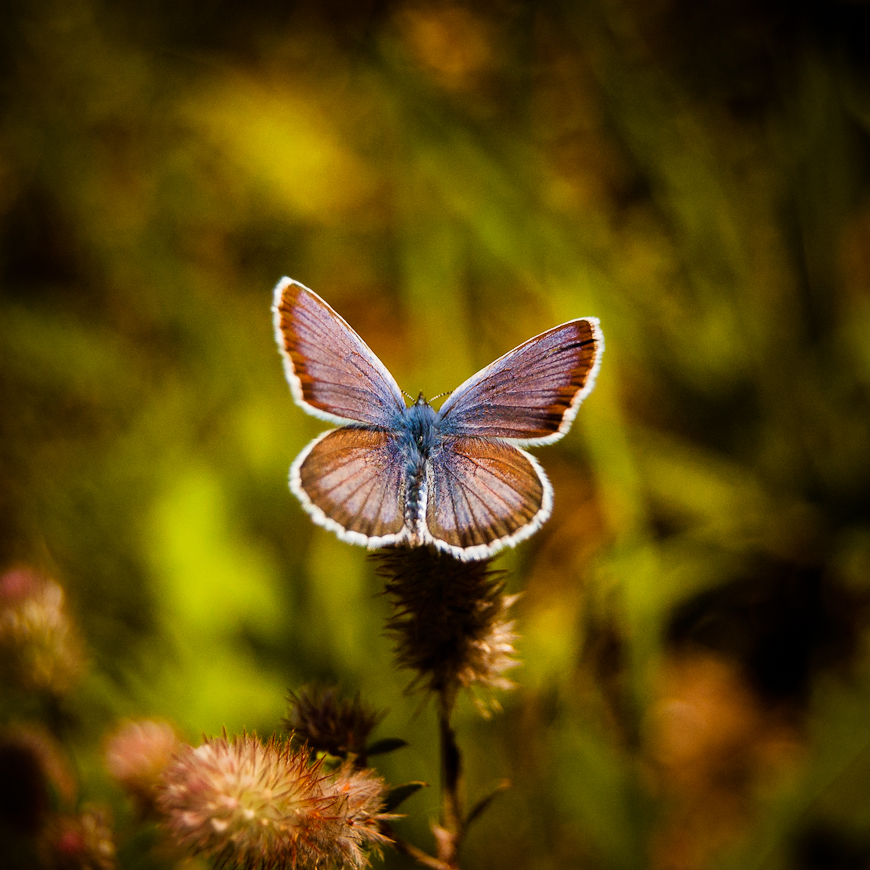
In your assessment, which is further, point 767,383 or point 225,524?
point 767,383

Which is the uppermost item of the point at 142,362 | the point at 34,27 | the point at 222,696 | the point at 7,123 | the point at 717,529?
the point at 34,27

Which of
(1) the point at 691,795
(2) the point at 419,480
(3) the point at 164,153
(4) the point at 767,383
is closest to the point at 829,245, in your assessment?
(4) the point at 767,383

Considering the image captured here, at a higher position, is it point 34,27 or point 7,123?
point 34,27

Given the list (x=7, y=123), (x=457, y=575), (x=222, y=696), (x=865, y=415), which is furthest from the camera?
(x=7, y=123)

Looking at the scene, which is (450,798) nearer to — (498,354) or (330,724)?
(330,724)

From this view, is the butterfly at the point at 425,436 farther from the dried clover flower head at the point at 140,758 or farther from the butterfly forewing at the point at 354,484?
the dried clover flower head at the point at 140,758

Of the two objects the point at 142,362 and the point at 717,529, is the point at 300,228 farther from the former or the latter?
the point at 717,529
